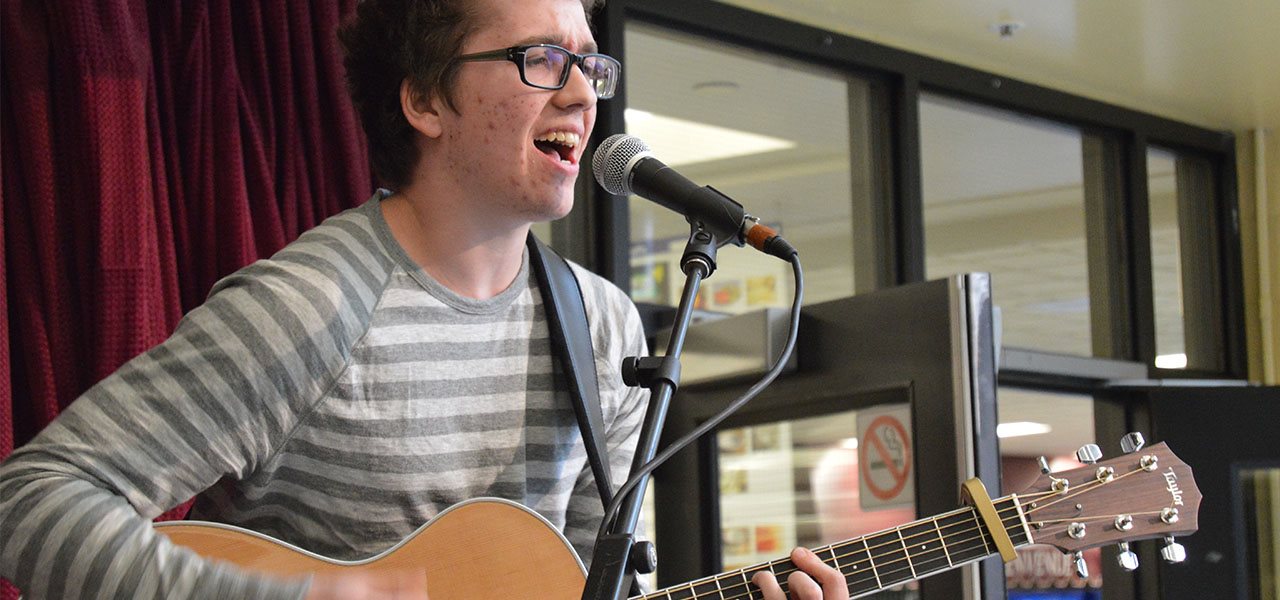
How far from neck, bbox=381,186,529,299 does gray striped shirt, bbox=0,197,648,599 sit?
Result: 0.09 feet

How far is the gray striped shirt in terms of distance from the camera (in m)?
1.30

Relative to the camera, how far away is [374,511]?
1623 millimetres

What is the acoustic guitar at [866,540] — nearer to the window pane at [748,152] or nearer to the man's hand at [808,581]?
the man's hand at [808,581]

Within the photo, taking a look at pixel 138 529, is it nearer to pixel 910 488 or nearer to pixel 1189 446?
pixel 910 488

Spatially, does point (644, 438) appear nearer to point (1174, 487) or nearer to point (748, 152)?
point (1174, 487)

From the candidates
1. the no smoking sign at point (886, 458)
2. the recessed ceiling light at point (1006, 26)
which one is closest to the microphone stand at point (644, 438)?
the no smoking sign at point (886, 458)

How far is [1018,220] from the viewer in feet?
15.1

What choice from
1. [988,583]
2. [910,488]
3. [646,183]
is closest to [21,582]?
[646,183]

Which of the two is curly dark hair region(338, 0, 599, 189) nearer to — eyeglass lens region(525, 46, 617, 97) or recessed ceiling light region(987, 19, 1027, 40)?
eyeglass lens region(525, 46, 617, 97)

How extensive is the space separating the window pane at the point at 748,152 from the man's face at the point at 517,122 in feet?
5.77

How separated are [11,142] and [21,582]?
4.36ft

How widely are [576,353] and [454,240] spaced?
22cm

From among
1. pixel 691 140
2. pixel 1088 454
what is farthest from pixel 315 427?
pixel 691 140

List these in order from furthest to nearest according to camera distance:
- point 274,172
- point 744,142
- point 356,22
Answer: point 744,142 < point 274,172 < point 356,22
